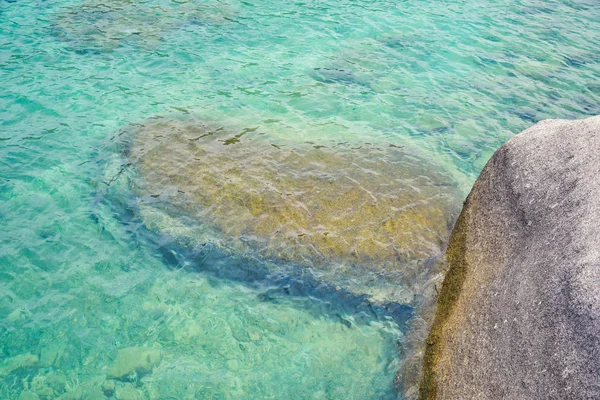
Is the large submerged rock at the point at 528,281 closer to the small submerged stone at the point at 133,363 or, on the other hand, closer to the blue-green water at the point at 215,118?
the blue-green water at the point at 215,118

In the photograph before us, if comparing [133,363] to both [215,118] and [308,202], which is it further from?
[215,118]

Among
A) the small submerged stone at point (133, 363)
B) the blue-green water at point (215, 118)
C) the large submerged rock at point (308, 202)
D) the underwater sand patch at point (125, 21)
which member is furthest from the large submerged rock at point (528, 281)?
the underwater sand patch at point (125, 21)

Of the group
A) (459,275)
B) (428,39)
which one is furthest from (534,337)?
(428,39)

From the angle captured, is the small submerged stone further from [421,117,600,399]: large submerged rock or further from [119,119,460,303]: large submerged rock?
[421,117,600,399]: large submerged rock

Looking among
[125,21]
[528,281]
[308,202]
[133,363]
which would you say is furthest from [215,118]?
[528,281]

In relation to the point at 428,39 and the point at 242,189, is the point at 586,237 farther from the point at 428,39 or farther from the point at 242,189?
the point at 428,39

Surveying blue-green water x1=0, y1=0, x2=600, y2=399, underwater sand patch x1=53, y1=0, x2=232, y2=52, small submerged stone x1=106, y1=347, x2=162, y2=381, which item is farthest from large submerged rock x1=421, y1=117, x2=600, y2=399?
underwater sand patch x1=53, y1=0, x2=232, y2=52
